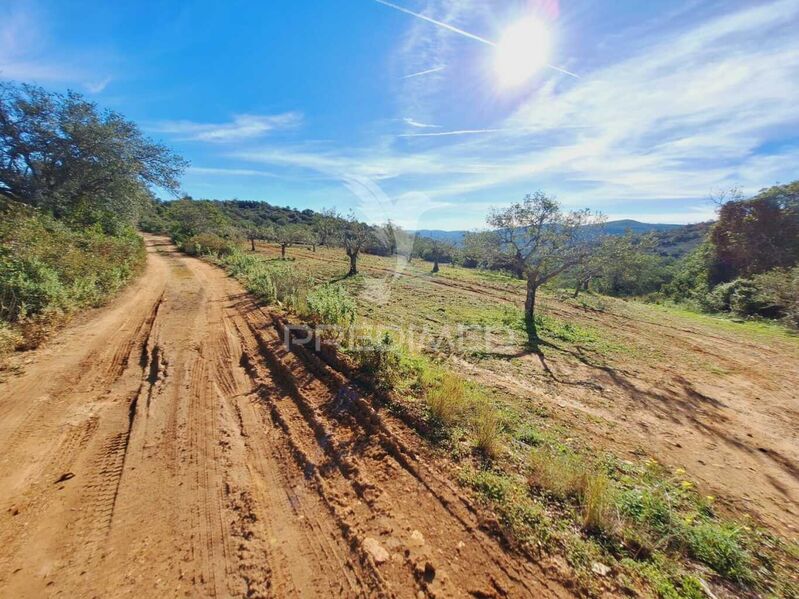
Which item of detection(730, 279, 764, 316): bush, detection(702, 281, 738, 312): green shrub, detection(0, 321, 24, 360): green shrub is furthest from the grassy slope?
detection(702, 281, 738, 312): green shrub

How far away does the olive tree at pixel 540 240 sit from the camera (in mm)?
11992

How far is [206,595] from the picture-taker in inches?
92.0

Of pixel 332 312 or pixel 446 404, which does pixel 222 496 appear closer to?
pixel 446 404

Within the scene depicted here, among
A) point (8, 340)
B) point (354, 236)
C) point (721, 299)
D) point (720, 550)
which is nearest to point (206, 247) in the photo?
point (354, 236)

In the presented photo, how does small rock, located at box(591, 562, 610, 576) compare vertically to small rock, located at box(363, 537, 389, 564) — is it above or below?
above

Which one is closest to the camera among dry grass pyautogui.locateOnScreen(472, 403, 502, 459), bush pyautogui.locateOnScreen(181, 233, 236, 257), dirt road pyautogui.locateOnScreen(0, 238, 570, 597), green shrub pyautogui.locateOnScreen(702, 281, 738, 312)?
dirt road pyautogui.locateOnScreen(0, 238, 570, 597)

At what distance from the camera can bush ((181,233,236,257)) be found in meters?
26.0

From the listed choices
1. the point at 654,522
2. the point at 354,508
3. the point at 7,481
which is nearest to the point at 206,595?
the point at 354,508

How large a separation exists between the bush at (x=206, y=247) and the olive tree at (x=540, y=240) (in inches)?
865

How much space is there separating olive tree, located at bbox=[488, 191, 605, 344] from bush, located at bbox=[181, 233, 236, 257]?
22.0m

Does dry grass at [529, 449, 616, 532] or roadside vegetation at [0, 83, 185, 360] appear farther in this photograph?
roadside vegetation at [0, 83, 185, 360]

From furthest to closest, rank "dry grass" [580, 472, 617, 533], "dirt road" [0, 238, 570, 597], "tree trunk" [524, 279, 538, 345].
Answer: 1. "tree trunk" [524, 279, 538, 345]
2. "dry grass" [580, 472, 617, 533]
3. "dirt road" [0, 238, 570, 597]

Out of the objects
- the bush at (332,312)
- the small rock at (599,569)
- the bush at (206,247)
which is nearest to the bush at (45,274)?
the bush at (332,312)

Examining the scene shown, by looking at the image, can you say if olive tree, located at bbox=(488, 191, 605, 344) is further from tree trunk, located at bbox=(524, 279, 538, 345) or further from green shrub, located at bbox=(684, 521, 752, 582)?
green shrub, located at bbox=(684, 521, 752, 582)
